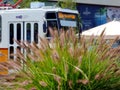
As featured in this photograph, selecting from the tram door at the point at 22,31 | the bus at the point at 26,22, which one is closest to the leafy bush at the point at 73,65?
the bus at the point at 26,22

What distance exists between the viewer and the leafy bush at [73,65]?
601 cm

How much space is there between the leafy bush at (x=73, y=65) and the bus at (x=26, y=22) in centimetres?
1040

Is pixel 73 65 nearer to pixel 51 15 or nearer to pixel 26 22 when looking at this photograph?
pixel 51 15

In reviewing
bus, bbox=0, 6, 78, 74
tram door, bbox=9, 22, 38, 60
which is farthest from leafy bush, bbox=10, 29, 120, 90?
tram door, bbox=9, 22, 38, 60

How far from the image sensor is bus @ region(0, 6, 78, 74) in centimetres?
1705

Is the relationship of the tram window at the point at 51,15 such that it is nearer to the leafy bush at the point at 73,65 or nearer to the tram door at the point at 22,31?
the tram door at the point at 22,31

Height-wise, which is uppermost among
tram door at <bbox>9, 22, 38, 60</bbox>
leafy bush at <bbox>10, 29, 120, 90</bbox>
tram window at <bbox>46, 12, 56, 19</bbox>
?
leafy bush at <bbox>10, 29, 120, 90</bbox>

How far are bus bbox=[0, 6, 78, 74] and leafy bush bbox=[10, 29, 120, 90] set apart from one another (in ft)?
34.1

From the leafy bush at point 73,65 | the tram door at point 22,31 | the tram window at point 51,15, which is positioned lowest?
the tram door at point 22,31

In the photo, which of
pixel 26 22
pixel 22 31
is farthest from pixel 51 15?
pixel 22 31

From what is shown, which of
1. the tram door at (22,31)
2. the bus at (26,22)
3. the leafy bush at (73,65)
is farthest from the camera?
the tram door at (22,31)

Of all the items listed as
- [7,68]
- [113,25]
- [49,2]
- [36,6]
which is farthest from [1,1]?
[49,2]

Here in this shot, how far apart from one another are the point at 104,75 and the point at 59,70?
0.58m

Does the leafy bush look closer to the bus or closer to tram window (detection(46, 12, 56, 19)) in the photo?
the bus
